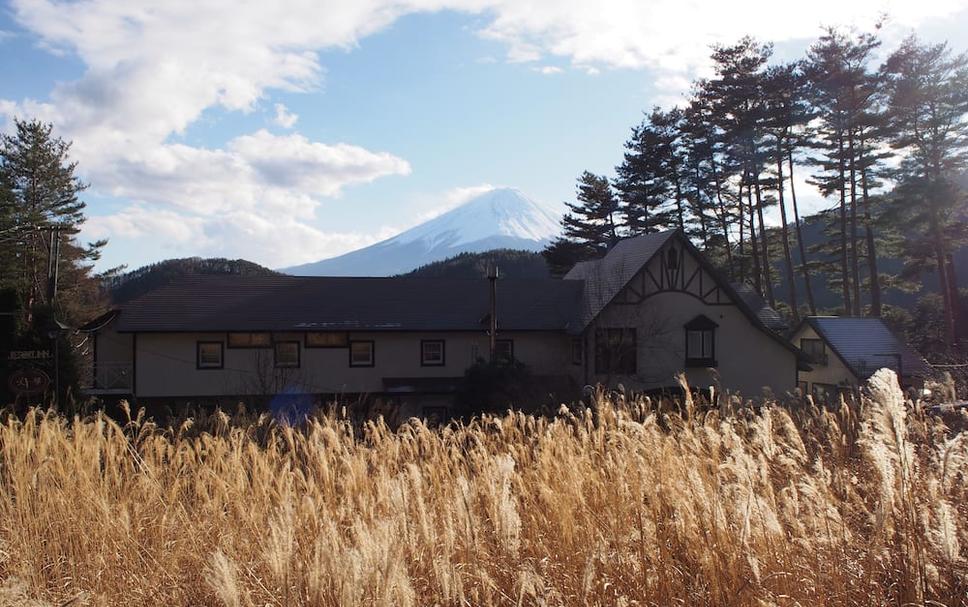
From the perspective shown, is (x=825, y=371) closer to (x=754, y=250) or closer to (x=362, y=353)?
(x=754, y=250)

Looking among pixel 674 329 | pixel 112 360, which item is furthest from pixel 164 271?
pixel 674 329

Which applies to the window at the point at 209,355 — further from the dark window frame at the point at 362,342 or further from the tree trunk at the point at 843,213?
the tree trunk at the point at 843,213

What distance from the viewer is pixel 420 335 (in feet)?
87.2

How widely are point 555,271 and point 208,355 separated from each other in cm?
2491

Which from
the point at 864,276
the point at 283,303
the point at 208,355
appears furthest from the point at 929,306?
the point at 208,355

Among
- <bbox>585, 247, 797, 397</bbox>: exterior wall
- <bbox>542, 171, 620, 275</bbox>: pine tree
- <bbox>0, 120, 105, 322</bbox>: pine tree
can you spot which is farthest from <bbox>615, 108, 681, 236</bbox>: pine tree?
<bbox>0, 120, 105, 322</bbox>: pine tree

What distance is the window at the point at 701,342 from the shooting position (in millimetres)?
27312

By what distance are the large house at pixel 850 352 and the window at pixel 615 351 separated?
7.42 meters

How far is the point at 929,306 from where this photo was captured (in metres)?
39.4

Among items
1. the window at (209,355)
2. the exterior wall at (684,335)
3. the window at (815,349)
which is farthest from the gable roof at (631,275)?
the window at (209,355)

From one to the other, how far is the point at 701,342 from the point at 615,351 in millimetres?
3960

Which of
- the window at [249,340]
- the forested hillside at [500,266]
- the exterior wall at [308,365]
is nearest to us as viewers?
the exterior wall at [308,365]

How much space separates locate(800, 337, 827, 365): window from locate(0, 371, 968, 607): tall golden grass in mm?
28585

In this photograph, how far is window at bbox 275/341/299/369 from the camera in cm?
2536
